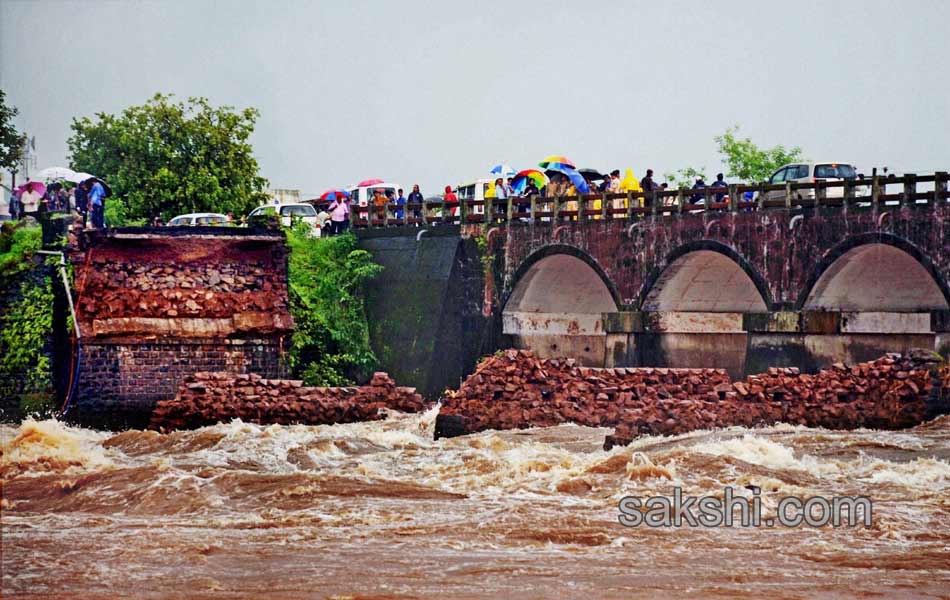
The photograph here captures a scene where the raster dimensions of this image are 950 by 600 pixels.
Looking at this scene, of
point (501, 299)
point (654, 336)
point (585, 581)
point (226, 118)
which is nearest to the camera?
point (585, 581)

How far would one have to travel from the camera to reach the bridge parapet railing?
24.6 m

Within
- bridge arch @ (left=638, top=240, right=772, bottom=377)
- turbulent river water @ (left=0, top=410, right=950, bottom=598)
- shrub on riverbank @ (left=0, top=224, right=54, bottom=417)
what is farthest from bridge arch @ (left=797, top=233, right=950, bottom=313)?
shrub on riverbank @ (left=0, top=224, right=54, bottom=417)

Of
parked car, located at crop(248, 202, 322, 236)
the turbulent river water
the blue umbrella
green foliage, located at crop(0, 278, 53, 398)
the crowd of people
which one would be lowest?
the turbulent river water

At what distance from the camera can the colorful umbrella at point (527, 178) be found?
3450cm

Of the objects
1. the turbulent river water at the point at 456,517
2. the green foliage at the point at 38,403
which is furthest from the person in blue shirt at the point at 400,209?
the turbulent river water at the point at 456,517

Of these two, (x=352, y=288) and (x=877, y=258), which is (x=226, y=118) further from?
(x=877, y=258)

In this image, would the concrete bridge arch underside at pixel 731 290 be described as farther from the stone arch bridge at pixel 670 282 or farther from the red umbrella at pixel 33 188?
the red umbrella at pixel 33 188

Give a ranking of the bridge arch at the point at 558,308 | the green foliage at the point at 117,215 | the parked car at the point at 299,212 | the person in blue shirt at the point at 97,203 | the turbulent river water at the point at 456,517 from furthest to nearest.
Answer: the parked car at the point at 299,212 < the green foliage at the point at 117,215 < the bridge arch at the point at 558,308 < the person in blue shirt at the point at 97,203 < the turbulent river water at the point at 456,517

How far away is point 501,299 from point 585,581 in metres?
19.5

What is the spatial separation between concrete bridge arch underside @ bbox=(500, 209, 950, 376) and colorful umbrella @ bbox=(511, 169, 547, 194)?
3066 mm

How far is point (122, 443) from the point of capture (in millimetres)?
23719

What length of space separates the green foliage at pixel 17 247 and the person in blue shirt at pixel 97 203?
4.00ft

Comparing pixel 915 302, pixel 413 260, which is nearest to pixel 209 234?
pixel 413 260

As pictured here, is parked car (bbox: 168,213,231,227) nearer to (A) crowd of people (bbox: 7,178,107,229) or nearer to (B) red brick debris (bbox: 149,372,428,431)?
(A) crowd of people (bbox: 7,178,107,229)
